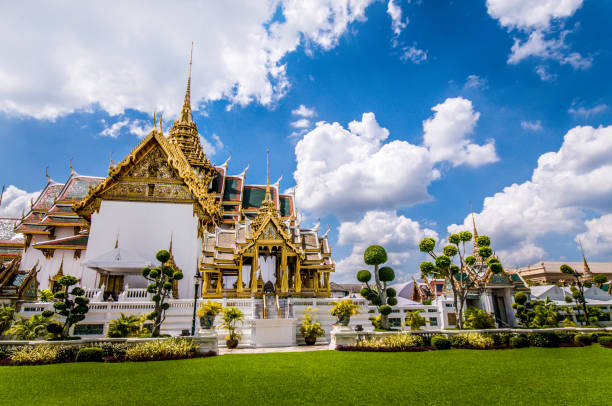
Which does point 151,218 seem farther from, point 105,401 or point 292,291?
point 105,401

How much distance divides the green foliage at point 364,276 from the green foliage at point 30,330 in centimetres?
1022

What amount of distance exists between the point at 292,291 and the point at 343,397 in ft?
38.5

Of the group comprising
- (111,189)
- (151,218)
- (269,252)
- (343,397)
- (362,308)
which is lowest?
(343,397)

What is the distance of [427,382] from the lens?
6.52 meters

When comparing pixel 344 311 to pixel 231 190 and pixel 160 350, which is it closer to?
pixel 160 350

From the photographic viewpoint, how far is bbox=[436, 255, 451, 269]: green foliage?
13359 mm

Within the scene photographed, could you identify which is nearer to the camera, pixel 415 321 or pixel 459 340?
pixel 459 340

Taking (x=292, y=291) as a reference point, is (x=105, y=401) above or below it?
below

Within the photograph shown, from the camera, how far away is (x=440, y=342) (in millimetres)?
10531

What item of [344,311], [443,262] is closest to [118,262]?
[344,311]

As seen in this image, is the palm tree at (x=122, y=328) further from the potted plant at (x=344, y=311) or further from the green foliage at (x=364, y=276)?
the green foliage at (x=364, y=276)

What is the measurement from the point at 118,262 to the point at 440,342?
49.4ft

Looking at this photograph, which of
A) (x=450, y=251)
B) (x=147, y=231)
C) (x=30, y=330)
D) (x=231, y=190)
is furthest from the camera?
(x=231, y=190)

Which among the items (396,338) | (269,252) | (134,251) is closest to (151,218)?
(134,251)
